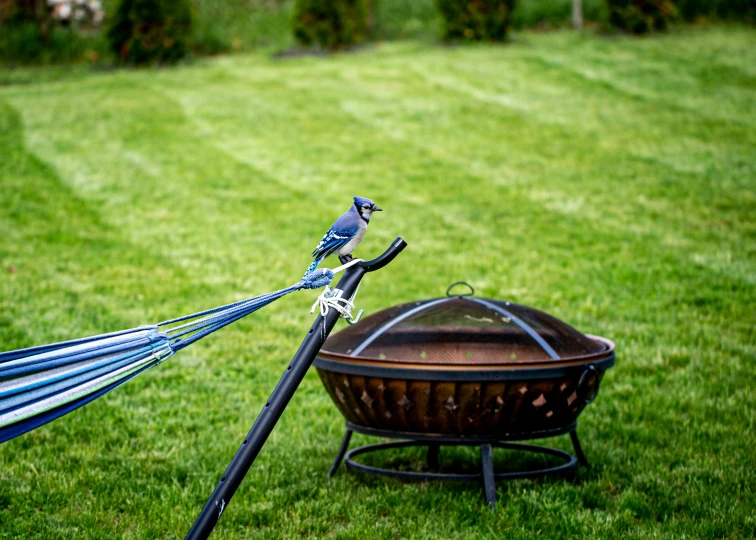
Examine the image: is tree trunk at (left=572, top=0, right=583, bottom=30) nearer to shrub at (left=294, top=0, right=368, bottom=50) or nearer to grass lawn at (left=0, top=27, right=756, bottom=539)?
grass lawn at (left=0, top=27, right=756, bottom=539)

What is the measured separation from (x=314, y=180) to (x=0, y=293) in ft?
13.9

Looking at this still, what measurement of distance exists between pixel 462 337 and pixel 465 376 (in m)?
0.33

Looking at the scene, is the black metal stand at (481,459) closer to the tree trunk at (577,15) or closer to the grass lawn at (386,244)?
the grass lawn at (386,244)

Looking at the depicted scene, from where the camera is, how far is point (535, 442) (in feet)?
17.8

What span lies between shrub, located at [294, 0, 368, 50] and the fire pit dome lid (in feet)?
44.1

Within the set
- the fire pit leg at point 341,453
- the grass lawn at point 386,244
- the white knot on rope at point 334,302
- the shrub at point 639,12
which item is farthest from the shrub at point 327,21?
the white knot on rope at point 334,302

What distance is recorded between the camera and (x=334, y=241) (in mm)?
3293

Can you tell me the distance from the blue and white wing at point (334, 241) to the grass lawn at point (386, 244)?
1324mm

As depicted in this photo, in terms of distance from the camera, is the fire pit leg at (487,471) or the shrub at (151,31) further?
the shrub at (151,31)

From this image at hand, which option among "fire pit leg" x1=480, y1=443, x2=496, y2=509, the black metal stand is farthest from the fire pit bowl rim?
"fire pit leg" x1=480, y1=443, x2=496, y2=509

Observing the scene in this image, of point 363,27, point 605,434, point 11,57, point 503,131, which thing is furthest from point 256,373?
point 11,57

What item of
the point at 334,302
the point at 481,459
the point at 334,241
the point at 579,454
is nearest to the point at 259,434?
the point at 334,302

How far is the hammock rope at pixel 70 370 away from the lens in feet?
9.30

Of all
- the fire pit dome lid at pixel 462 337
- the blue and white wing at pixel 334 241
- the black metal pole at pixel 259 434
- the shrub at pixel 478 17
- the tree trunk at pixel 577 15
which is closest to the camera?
the black metal pole at pixel 259 434
